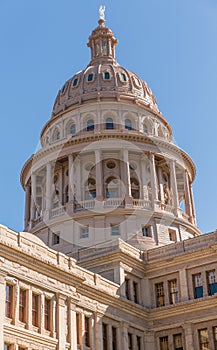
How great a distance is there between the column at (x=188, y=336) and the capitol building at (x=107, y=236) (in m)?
0.08

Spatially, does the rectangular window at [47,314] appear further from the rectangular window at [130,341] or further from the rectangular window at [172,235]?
the rectangular window at [172,235]

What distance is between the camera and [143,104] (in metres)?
83.2

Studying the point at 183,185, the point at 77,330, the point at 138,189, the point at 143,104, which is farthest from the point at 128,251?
the point at 143,104

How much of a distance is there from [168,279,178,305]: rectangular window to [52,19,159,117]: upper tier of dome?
32.9 m

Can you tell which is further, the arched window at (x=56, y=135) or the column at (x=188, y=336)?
the arched window at (x=56, y=135)

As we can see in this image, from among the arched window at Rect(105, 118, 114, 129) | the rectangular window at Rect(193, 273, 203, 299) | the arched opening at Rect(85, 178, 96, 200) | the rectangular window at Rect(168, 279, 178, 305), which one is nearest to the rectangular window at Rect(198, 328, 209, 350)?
the rectangular window at Rect(193, 273, 203, 299)

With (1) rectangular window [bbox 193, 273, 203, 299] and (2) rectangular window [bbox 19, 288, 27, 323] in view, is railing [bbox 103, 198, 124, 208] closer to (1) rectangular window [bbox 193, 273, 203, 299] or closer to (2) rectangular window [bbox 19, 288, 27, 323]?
(1) rectangular window [bbox 193, 273, 203, 299]

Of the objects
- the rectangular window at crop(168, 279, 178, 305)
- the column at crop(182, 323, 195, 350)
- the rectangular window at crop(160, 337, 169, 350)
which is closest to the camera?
the column at crop(182, 323, 195, 350)

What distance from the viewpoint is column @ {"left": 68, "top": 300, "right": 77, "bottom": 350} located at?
4397 cm

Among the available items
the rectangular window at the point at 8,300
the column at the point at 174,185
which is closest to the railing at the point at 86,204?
the column at the point at 174,185

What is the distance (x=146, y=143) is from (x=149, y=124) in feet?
21.4

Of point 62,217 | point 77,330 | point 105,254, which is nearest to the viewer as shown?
point 77,330

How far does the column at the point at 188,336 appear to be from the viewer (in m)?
51.1

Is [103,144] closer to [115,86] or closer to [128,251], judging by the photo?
[115,86]
